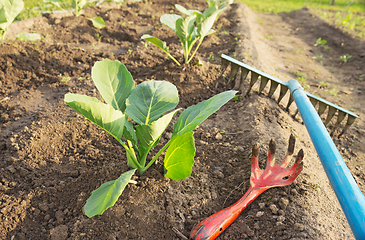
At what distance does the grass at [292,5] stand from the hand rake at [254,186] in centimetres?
821

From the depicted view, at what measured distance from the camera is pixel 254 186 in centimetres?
155

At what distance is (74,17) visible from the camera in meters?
4.64

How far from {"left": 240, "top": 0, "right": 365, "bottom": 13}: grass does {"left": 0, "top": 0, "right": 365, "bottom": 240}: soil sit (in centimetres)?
522

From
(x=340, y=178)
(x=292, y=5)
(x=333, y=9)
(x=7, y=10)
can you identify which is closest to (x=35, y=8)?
(x=7, y=10)

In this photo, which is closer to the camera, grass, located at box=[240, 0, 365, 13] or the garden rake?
the garden rake

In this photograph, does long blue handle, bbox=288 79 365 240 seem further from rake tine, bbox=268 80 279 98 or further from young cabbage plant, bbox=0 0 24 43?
young cabbage plant, bbox=0 0 24 43

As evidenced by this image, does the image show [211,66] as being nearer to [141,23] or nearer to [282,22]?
[141,23]

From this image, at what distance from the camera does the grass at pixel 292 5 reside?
8453mm

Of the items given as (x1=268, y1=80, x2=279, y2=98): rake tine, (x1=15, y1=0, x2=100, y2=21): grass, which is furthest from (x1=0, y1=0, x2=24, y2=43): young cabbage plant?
(x1=268, y1=80, x2=279, y2=98): rake tine

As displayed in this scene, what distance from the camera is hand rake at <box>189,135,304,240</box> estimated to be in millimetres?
1295

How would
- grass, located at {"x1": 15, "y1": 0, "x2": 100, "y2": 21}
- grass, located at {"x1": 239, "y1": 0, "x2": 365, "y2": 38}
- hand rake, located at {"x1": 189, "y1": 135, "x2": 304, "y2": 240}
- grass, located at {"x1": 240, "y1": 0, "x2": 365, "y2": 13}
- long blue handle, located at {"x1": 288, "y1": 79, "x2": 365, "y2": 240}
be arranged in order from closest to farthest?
long blue handle, located at {"x1": 288, "y1": 79, "x2": 365, "y2": 240}
hand rake, located at {"x1": 189, "y1": 135, "x2": 304, "y2": 240}
grass, located at {"x1": 15, "y1": 0, "x2": 100, "y2": 21}
grass, located at {"x1": 239, "y1": 0, "x2": 365, "y2": 38}
grass, located at {"x1": 240, "y1": 0, "x2": 365, "y2": 13}

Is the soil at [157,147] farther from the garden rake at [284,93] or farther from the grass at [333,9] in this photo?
the grass at [333,9]

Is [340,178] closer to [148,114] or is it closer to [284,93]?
[148,114]

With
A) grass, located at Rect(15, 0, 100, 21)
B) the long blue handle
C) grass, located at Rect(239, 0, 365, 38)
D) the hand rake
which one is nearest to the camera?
the long blue handle
